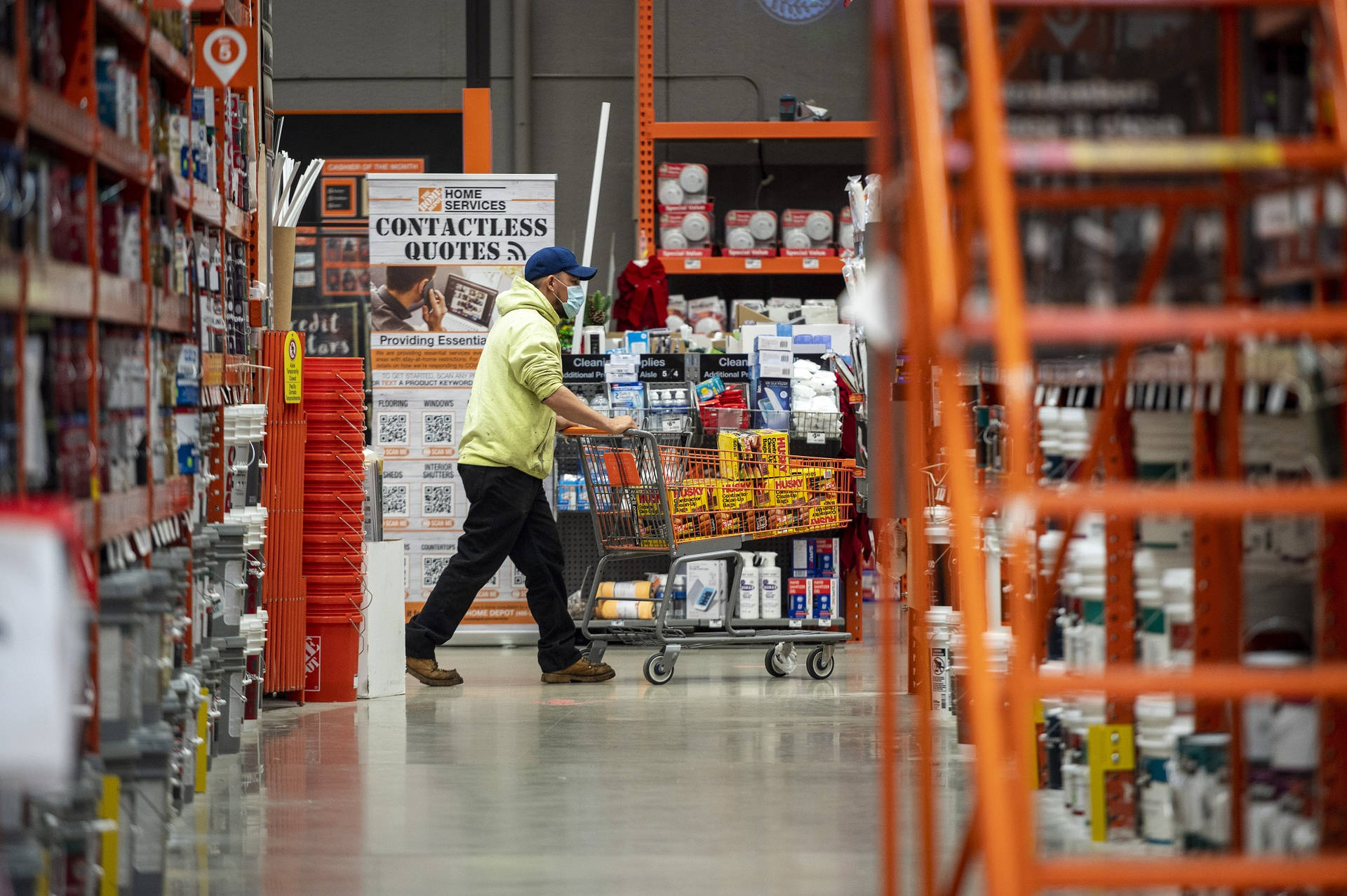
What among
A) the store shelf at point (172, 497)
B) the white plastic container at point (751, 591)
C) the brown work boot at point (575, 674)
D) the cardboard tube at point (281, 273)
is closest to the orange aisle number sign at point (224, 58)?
the store shelf at point (172, 497)

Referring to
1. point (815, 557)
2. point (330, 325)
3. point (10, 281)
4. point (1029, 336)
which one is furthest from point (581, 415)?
point (330, 325)

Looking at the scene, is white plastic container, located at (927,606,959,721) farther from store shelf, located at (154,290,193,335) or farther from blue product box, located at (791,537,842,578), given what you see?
store shelf, located at (154,290,193,335)

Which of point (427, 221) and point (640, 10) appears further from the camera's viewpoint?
point (640, 10)

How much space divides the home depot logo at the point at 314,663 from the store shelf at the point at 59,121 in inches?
139

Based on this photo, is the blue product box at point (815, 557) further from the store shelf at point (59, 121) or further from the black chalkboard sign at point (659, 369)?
the store shelf at point (59, 121)

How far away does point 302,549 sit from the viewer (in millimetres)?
6160

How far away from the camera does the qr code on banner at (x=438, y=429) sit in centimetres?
845

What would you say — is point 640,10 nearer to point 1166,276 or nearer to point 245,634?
point 245,634

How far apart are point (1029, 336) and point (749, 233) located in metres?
8.88

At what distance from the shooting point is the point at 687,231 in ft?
35.2

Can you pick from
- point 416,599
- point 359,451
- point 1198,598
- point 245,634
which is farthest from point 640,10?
point 1198,598

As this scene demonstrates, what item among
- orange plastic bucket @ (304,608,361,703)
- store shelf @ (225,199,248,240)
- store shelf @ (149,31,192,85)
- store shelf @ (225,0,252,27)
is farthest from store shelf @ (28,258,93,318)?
orange plastic bucket @ (304,608,361,703)

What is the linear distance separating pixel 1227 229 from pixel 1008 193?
60cm

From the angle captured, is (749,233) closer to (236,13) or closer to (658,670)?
(658,670)
